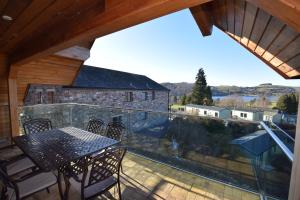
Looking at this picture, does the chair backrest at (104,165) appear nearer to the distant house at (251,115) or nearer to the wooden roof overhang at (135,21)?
the wooden roof overhang at (135,21)

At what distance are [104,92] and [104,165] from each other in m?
10.0

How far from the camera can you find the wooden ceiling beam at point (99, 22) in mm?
1150

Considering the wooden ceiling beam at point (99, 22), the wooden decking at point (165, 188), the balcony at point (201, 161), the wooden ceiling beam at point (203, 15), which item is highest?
the wooden ceiling beam at point (203, 15)

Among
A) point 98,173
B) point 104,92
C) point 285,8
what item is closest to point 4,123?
point 98,173

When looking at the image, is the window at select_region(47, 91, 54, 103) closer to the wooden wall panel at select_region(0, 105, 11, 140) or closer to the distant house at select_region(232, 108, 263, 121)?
the wooden wall panel at select_region(0, 105, 11, 140)

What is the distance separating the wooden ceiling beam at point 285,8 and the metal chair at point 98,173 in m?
1.63

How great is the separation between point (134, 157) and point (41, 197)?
1.66 m

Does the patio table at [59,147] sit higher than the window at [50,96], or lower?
lower

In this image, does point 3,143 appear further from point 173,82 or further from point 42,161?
point 173,82

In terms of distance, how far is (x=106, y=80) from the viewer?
12.5 meters

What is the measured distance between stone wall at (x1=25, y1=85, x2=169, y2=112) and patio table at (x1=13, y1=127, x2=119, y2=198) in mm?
3801

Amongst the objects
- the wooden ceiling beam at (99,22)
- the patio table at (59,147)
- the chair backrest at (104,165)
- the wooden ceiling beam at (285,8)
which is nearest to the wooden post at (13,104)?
the wooden ceiling beam at (99,22)

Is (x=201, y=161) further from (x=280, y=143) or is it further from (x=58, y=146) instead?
(x=58, y=146)

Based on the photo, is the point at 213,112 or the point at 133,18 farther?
the point at 213,112
